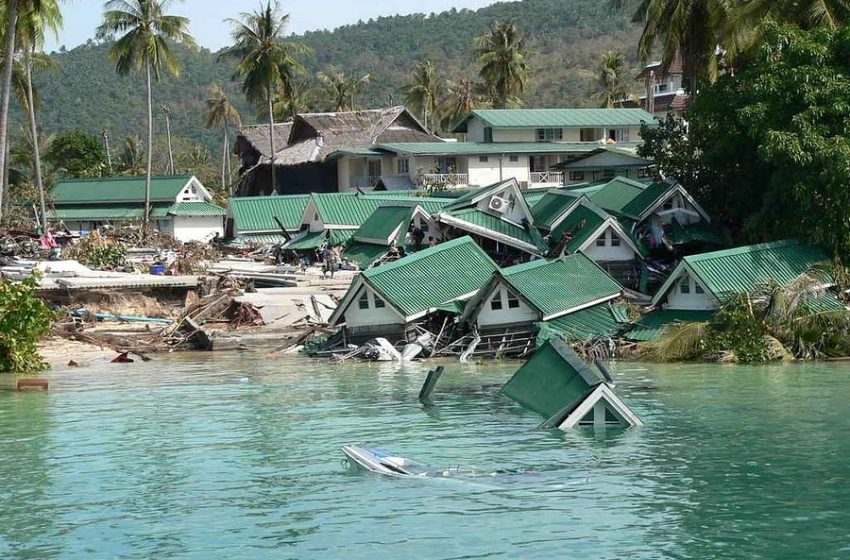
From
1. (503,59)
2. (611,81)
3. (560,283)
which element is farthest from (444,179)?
(560,283)

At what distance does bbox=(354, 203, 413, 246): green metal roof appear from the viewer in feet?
171

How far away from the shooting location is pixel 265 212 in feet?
219

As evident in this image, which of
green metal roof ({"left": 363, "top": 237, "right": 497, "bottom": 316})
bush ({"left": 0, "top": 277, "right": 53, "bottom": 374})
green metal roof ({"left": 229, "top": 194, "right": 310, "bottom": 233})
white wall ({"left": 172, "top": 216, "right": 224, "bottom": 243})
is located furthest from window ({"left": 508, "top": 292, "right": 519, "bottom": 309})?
white wall ({"left": 172, "top": 216, "right": 224, "bottom": 243})

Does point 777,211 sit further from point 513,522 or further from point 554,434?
point 513,522

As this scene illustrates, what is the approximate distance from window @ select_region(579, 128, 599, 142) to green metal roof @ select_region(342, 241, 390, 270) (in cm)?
2711

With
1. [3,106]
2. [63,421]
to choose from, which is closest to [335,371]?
[63,421]

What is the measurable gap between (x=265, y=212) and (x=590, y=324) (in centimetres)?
3300

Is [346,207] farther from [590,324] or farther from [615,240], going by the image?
[590,324]

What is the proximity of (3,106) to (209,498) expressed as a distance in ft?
105

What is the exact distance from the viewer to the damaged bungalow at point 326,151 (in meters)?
78.9

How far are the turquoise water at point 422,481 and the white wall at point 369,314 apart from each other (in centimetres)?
513

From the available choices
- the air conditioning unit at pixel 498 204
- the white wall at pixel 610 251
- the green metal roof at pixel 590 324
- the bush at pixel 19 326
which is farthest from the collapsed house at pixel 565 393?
the air conditioning unit at pixel 498 204

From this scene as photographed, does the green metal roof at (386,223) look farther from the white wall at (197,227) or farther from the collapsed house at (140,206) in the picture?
the white wall at (197,227)

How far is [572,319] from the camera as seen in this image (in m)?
37.1
